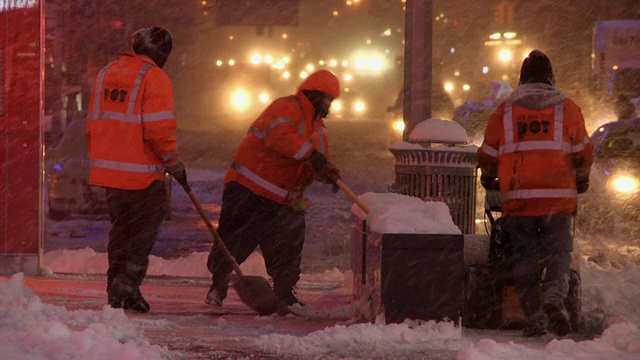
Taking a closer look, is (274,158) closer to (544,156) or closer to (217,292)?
(217,292)

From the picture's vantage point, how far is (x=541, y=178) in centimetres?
654

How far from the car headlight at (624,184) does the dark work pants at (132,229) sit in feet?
31.6

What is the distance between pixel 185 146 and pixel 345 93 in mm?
37971

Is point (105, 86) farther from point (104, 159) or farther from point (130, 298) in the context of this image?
point (130, 298)

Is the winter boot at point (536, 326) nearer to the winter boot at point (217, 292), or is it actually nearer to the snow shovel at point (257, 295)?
the snow shovel at point (257, 295)

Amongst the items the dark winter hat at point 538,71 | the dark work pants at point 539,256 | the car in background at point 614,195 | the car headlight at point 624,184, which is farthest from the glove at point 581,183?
the car headlight at point 624,184

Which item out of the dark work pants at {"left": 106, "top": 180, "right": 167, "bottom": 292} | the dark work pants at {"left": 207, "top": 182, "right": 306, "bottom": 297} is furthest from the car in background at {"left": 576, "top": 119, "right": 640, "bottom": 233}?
the dark work pants at {"left": 106, "top": 180, "right": 167, "bottom": 292}

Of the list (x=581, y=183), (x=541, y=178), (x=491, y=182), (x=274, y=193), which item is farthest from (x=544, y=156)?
(x=274, y=193)

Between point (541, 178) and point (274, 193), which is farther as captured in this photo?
point (274, 193)

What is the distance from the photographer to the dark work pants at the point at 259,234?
744 centimetres

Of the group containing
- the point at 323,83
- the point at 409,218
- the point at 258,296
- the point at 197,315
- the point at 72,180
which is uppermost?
the point at 323,83

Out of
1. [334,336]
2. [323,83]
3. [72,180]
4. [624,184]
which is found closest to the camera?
[334,336]

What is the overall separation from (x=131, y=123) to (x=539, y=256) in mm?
2865

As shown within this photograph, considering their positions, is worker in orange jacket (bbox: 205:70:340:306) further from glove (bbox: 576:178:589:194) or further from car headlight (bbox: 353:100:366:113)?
car headlight (bbox: 353:100:366:113)
